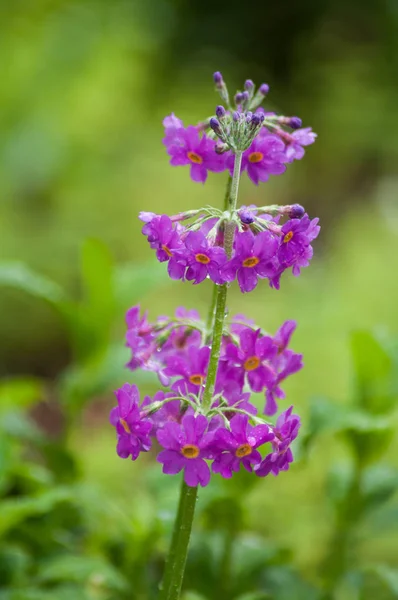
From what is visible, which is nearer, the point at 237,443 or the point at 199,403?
the point at 237,443

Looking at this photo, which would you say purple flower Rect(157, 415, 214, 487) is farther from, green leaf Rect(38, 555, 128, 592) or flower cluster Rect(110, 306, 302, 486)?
green leaf Rect(38, 555, 128, 592)

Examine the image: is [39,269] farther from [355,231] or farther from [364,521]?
[364,521]

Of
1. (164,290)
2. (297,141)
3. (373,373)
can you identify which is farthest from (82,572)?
(164,290)

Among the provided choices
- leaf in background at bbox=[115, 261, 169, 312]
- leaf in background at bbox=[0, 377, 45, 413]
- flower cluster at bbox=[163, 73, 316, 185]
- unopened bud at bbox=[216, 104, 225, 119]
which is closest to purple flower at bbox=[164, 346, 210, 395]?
flower cluster at bbox=[163, 73, 316, 185]

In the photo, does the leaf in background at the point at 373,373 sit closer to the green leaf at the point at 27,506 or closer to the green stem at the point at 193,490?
the green stem at the point at 193,490

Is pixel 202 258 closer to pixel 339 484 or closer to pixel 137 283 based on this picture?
pixel 137 283

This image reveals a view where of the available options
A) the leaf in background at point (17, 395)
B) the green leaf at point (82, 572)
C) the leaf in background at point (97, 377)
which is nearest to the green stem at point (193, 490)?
the green leaf at point (82, 572)
